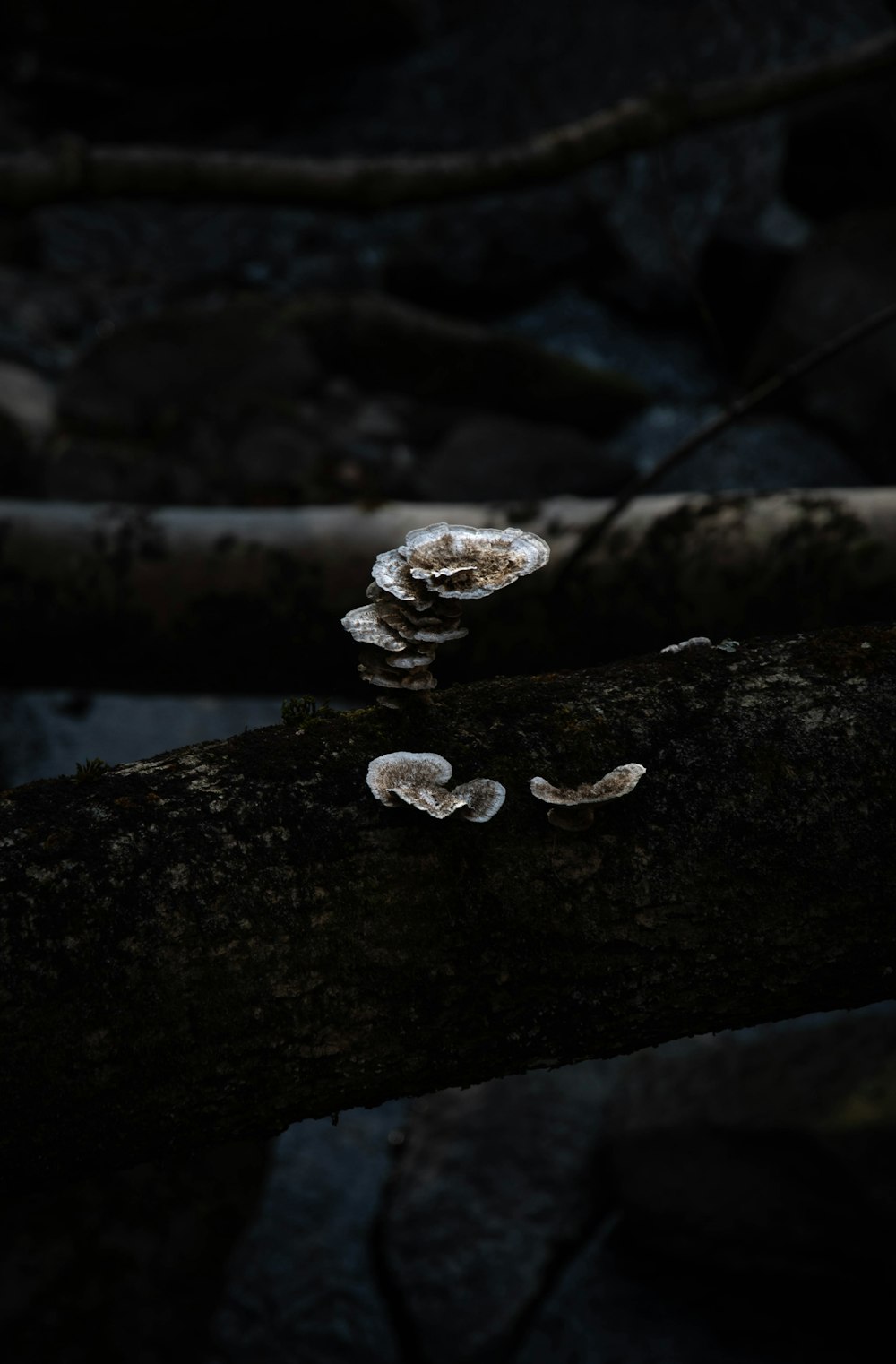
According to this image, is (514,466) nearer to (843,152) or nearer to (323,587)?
(843,152)

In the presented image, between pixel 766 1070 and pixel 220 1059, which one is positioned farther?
pixel 766 1070

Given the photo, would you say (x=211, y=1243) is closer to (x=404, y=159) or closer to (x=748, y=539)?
(x=748, y=539)

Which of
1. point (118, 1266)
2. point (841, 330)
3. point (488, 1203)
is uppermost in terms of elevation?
point (841, 330)

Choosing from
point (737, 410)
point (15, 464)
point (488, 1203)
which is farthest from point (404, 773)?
point (15, 464)

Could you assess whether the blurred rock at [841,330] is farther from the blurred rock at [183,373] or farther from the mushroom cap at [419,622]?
the mushroom cap at [419,622]

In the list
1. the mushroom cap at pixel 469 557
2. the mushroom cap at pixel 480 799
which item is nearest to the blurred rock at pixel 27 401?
the mushroom cap at pixel 469 557

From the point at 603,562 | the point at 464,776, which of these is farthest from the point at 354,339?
the point at 464,776
